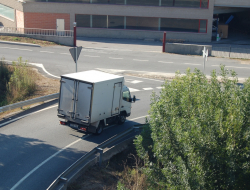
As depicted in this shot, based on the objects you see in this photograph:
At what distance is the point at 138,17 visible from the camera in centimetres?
4072

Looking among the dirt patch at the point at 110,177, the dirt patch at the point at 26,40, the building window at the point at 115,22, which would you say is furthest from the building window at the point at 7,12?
the dirt patch at the point at 110,177

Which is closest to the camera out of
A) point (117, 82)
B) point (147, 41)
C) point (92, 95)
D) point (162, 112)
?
point (162, 112)

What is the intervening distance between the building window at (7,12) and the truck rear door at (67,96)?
33157mm

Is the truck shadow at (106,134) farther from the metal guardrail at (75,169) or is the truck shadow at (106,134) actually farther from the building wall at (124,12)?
the building wall at (124,12)

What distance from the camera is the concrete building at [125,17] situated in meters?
39.3

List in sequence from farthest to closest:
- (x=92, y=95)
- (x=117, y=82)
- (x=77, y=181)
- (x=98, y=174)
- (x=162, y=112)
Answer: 1. (x=117, y=82)
2. (x=92, y=95)
3. (x=98, y=174)
4. (x=77, y=181)
5. (x=162, y=112)

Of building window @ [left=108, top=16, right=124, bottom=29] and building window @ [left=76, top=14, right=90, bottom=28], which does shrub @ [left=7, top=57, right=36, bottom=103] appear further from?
building window @ [left=108, top=16, right=124, bottom=29]

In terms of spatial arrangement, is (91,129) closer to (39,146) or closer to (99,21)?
(39,146)

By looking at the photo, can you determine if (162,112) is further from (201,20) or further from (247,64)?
(201,20)

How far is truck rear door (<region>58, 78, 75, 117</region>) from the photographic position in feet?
39.6

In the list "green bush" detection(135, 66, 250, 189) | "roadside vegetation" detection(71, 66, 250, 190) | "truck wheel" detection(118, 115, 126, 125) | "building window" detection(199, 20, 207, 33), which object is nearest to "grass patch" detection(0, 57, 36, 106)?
"truck wheel" detection(118, 115, 126, 125)

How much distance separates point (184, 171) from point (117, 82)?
675cm

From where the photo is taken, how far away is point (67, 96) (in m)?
12.2

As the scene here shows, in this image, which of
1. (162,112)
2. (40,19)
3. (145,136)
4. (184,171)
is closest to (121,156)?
(145,136)
